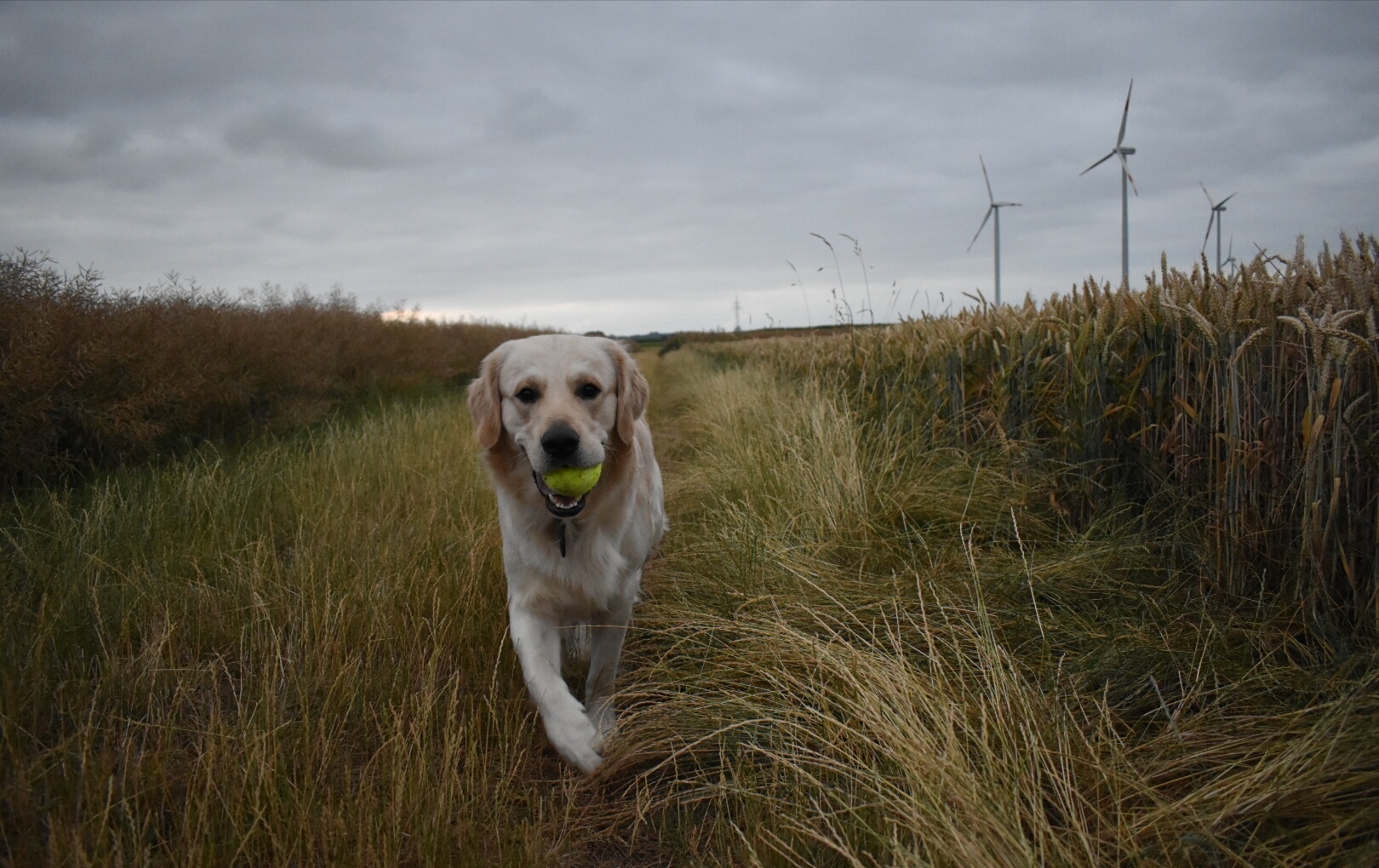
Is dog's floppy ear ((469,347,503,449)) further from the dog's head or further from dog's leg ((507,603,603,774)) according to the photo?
dog's leg ((507,603,603,774))

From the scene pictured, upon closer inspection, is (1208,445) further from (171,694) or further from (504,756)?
(171,694)

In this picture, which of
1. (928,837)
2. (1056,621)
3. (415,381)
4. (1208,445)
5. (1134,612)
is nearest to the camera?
(928,837)

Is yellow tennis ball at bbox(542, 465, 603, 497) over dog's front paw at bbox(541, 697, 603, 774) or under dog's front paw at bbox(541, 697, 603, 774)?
over

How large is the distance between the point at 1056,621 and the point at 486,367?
8.15 feet

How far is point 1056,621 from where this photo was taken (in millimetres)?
2547

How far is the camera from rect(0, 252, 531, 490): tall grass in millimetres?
5074

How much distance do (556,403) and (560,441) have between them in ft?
0.78

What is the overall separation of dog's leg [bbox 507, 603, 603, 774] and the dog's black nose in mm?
624

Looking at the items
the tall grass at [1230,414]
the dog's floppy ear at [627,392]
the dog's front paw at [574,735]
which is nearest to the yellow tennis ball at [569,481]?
the dog's floppy ear at [627,392]

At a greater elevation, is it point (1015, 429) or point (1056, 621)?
point (1015, 429)

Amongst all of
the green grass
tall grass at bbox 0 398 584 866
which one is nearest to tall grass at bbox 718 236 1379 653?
the green grass

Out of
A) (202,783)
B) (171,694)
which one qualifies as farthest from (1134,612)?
(171,694)

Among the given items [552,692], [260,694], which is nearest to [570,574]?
[552,692]

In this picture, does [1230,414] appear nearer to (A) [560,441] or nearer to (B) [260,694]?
(A) [560,441]
